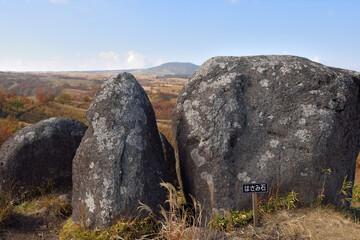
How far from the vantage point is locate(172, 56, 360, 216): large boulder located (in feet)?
18.5

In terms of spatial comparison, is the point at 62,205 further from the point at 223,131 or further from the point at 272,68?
the point at 272,68

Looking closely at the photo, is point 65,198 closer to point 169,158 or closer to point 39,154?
point 39,154

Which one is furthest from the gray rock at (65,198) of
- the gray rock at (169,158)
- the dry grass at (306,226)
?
the dry grass at (306,226)

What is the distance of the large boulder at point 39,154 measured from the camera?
7.78 m

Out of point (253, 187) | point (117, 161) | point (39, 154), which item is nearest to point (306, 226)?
point (253, 187)

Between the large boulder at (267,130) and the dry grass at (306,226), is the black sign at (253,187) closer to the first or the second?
the dry grass at (306,226)

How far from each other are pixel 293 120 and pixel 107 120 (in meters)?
3.92

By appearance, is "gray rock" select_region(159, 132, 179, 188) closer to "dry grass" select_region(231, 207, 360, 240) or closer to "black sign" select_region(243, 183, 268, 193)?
"dry grass" select_region(231, 207, 360, 240)

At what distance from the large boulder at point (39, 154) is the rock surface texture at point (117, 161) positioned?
3037 millimetres

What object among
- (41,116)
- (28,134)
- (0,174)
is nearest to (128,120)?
(28,134)

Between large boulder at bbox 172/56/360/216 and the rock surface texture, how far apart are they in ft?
3.29

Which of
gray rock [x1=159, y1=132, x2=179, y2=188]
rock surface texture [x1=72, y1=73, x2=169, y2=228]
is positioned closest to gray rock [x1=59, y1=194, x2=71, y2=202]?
rock surface texture [x1=72, y1=73, x2=169, y2=228]

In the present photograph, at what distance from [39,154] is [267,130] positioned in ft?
21.4

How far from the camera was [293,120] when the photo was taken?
577 cm
